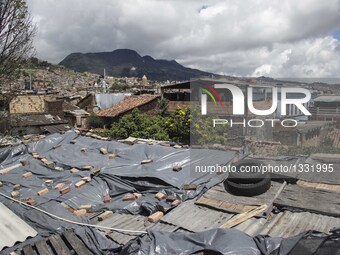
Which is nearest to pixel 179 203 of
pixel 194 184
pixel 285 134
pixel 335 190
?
pixel 194 184

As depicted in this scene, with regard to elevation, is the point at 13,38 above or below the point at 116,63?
below

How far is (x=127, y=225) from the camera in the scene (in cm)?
583

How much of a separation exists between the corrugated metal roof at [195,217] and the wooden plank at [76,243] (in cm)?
151

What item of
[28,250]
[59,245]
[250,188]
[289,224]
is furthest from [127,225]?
[289,224]

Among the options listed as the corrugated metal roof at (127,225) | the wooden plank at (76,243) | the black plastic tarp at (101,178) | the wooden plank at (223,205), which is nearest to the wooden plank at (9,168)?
the black plastic tarp at (101,178)

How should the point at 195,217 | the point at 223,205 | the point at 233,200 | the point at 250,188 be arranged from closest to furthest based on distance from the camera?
the point at 195,217 < the point at 223,205 < the point at 233,200 < the point at 250,188

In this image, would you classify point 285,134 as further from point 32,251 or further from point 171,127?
point 32,251

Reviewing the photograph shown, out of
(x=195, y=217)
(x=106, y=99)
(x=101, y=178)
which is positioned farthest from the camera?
(x=106, y=99)

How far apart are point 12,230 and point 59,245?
1.44 metres

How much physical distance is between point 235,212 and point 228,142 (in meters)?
7.27

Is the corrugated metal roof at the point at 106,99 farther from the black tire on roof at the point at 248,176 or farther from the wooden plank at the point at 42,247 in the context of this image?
the wooden plank at the point at 42,247

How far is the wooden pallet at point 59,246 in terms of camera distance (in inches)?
191

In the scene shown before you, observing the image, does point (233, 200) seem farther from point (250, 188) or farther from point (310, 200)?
point (310, 200)

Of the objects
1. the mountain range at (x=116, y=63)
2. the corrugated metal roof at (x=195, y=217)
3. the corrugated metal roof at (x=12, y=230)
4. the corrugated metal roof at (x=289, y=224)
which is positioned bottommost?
the corrugated metal roof at (x=12, y=230)
